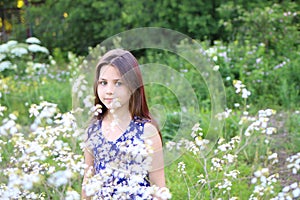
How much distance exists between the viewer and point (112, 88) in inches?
78.0

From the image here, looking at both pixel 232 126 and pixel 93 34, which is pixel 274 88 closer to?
pixel 232 126

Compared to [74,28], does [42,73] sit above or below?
below

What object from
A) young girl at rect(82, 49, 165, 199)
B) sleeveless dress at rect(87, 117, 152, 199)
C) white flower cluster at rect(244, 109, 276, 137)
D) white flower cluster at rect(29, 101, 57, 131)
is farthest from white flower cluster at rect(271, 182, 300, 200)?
white flower cluster at rect(29, 101, 57, 131)

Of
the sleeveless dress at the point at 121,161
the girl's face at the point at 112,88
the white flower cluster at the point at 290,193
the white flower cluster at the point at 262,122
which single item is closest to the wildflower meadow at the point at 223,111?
the sleeveless dress at the point at 121,161

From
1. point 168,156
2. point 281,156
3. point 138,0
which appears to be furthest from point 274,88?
point 138,0

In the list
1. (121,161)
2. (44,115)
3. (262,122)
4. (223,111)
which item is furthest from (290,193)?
(223,111)

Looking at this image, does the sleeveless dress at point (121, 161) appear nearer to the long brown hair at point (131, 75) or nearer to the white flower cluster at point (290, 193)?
the long brown hair at point (131, 75)

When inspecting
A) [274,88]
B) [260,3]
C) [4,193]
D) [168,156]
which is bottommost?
[4,193]

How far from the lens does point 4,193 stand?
1.69 m

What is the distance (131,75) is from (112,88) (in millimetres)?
97

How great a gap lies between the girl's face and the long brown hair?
2 cm

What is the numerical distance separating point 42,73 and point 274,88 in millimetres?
3149

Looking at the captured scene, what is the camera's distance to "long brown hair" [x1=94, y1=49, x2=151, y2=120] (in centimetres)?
200

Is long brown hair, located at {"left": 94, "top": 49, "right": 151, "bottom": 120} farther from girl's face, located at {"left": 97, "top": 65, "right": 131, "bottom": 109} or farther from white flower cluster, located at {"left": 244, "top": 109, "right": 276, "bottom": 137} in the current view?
white flower cluster, located at {"left": 244, "top": 109, "right": 276, "bottom": 137}
